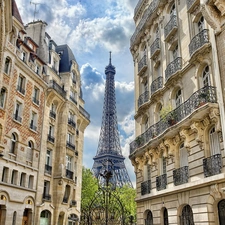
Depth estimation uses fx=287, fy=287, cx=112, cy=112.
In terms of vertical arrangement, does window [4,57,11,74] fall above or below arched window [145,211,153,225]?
above

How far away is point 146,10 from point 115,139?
272ft

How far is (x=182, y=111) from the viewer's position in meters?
16.2

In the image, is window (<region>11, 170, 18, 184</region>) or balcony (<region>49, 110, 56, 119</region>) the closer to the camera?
window (<region>11, 170, 18, 184</region>)

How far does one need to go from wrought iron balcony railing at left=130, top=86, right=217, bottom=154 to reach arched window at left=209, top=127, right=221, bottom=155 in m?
1.47

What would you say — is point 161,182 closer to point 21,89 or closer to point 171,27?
point 171,27

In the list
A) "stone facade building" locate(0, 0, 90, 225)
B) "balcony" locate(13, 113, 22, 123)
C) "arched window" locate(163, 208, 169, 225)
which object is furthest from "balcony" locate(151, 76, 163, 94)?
"balcony" locate(13, 113, 22, 123)

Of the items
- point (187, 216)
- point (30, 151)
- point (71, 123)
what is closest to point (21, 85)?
point (30, 151)

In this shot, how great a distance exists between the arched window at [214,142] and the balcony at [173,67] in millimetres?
5096

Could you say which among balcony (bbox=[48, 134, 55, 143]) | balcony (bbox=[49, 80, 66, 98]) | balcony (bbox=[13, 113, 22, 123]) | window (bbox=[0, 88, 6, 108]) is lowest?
balcony (bbox=[48, 134, 55, 143])

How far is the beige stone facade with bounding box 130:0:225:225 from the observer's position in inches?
523

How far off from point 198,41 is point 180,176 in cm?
755

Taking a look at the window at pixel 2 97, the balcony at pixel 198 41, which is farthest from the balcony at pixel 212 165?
the window at pixel 2 97

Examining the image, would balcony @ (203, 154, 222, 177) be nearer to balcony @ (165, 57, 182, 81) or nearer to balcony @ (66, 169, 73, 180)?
balcony @ (165, 57, 182, 81)

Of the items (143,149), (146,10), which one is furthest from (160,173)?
(146,10)
